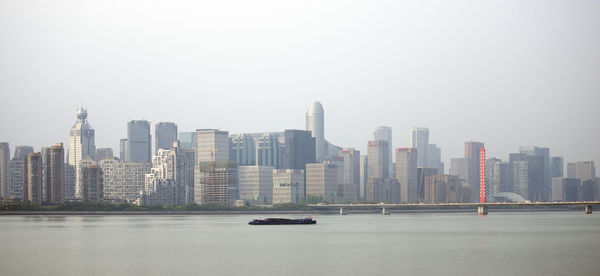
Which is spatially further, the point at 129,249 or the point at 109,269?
the point at 129,249

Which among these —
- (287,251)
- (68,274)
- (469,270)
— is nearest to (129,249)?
(287,251)

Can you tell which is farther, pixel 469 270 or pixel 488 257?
pixel 488 257

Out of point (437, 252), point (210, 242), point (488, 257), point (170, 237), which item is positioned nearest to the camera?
point (488, 257)

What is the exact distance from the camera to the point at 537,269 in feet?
234

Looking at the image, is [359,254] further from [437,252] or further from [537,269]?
[537,269]

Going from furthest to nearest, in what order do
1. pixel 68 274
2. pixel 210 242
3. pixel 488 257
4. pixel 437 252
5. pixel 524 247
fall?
1. pixel 210 242
2. pixel 524 247
3. pixel 437 252
4. pixel 488 257
5. pixel 68 274

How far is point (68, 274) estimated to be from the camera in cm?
6881

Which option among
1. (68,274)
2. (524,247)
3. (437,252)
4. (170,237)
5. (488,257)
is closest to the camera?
(68,274)

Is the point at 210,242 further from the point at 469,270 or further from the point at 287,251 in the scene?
the point at 469,270

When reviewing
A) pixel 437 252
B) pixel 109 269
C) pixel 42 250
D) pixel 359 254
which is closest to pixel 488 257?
pixel 437 252

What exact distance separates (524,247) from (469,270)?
88.7ft

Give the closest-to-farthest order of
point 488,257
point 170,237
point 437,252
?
point 488,257 → point 437,252 → point 170,237

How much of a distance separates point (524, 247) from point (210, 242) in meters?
38.6

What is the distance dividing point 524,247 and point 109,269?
4801 centimetres
